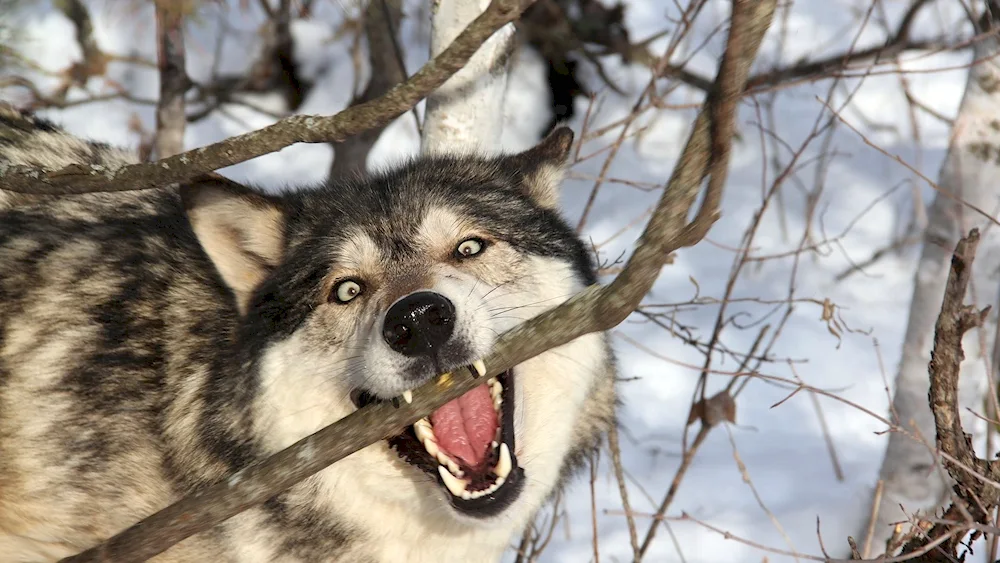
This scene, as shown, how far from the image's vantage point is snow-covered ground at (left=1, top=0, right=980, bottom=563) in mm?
4832

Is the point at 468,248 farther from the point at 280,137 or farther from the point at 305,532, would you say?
the point at 305,532

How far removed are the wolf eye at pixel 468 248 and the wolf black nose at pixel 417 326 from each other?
1.21 feet

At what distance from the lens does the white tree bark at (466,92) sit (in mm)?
3498

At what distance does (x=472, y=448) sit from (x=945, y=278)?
2902 millimetres

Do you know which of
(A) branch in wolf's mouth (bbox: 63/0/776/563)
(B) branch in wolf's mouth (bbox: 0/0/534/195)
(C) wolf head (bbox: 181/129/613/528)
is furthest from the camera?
(C) wolf head (bbox: 181/129/613/528)

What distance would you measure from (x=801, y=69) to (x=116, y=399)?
5.58 metres

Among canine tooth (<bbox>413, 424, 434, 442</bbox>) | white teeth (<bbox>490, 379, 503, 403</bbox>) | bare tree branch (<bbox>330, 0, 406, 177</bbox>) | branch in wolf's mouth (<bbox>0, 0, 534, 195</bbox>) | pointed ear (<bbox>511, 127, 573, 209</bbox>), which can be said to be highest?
bare tree branch (<bbox>330, 0, 406, 177</bbox>)

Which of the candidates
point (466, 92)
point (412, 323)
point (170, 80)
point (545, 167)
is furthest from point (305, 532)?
point (170, 80)

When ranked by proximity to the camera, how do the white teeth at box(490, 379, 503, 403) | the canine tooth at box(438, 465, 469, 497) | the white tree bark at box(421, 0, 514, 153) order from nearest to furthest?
the canine tooth at box(438, 465, 469, 497) < the white teeth at box(490, 379, 503, 403) < the white tree bark at box(421, 0, 514, 153)

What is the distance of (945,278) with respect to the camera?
15.0 ft

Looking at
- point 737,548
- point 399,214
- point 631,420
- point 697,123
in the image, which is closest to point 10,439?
point 399,214

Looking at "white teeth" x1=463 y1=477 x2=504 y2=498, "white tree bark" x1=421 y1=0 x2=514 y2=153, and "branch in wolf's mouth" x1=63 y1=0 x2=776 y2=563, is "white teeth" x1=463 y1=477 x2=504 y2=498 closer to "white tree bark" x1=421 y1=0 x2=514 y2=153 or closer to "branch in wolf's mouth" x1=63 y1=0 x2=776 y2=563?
"branch in wolf's mouth" x1=63 y1=0 x2=776 y2=563

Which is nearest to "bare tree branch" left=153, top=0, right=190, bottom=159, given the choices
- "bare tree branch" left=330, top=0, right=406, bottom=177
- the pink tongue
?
"bare tree branch" left=330, top=0, right=406, bottom=177

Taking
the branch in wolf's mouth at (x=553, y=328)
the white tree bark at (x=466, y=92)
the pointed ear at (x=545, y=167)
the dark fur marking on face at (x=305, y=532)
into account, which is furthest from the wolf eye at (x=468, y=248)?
the white tree bark at (x=466, y=92)
